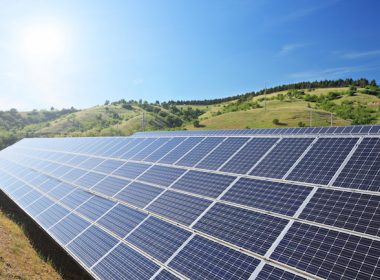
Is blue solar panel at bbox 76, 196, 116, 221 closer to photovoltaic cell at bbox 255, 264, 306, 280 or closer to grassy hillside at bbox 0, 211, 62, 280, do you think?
grassy hillside at bbox 0, 211, 62, 280

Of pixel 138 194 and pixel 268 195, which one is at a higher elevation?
pixel 268 195

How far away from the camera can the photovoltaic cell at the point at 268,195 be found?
34.1 ft

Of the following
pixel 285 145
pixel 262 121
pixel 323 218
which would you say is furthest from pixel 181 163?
pixel 262 121

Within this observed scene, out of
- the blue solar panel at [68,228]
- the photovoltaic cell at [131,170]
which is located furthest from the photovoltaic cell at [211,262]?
the photovoltaic cell at [131,170]

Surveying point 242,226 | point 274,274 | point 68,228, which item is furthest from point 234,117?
point 274,274

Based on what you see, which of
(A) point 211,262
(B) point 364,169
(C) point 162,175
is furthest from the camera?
(C) point 162,175

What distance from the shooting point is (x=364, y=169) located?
10.4m

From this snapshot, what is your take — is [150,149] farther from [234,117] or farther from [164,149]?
[234,117]

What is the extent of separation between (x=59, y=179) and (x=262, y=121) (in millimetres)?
76596

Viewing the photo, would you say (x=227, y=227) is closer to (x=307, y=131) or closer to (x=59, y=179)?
(x=307, y=131)

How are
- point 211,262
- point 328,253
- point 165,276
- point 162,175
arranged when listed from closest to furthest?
point 328,253
point 211,262
point 165,276
point 162,175

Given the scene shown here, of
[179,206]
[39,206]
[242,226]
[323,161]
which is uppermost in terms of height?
[323,161]

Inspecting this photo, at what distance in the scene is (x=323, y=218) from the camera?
919 cm

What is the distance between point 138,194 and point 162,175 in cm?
168
